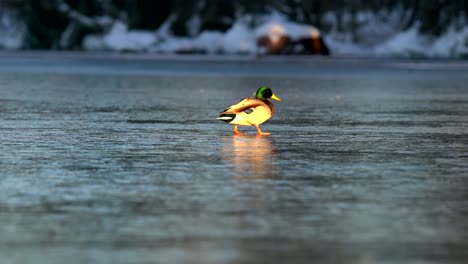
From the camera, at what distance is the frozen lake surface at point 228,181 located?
8.09 m

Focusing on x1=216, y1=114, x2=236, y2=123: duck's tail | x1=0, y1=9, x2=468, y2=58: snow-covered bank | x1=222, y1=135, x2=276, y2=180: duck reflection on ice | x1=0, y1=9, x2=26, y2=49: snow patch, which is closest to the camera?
x1=222, y1=135, x2=276, y2=180: duck reflection on ice

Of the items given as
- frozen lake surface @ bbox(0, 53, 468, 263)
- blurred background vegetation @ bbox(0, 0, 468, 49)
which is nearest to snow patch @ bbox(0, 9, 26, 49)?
blurred background vegetation @ bbox(0, 0, 468, 49)

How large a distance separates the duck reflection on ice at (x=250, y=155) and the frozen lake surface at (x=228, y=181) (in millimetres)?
21

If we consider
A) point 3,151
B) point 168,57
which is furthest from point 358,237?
point 168,57

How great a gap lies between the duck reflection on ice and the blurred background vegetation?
150 feet

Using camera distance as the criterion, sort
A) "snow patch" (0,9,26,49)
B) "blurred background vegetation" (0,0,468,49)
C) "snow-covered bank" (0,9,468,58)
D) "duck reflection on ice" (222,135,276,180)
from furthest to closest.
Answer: "snow patch" (0,9,26,49), "blurred background vegetation" (0,0,468,49), "snow-covered bank" (0,9,468,58), "duck reflection on ice" (222,135,276,180)

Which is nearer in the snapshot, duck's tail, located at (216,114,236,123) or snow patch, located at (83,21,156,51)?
duck's tail, located at (216,114,236,123)

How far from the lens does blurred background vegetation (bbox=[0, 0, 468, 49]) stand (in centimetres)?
6238

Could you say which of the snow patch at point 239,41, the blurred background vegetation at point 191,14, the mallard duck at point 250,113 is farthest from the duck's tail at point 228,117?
the blurred background vegetation at point 191,14

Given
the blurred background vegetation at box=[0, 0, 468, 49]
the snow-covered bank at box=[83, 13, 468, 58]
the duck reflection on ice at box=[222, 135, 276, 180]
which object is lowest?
the snow-covered bank at box=[83, 13, 468, 58]

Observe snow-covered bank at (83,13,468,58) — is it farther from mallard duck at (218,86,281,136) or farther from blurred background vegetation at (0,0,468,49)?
mallard duck at (218,86,281,136)

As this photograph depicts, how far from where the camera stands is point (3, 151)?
1418 cm

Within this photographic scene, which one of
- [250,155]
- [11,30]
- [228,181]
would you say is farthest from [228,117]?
[11,30]

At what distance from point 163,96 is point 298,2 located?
4046 cm
